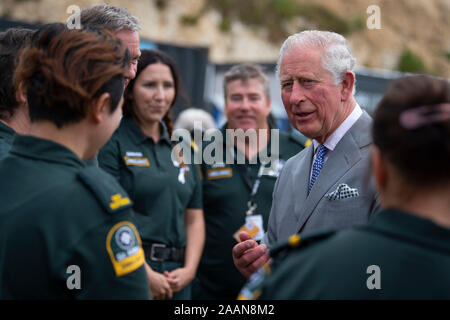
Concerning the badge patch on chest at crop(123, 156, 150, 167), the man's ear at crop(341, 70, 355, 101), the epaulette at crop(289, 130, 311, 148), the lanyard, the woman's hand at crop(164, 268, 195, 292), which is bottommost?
the woman's hand at crop(164, 268, 195, 292)

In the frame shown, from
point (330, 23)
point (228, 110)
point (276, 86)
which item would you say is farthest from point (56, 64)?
point (330, 23)

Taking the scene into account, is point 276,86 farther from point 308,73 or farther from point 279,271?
point 279,271

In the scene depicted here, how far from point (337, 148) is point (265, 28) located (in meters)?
23.1

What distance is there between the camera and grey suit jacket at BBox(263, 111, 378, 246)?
2061 mm

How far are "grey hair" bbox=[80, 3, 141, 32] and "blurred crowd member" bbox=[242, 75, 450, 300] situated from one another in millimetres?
1625

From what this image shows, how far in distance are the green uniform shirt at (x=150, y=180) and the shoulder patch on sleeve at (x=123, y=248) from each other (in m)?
1.63

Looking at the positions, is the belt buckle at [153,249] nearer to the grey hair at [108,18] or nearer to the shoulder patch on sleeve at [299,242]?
the grey hair at [108,18]

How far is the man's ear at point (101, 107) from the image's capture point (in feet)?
5.01

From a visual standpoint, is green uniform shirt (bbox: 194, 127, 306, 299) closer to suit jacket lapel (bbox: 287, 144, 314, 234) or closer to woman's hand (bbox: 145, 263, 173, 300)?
woman's hand (bbox: 145, 263, 173, 300)

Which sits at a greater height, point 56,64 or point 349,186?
point 56,64

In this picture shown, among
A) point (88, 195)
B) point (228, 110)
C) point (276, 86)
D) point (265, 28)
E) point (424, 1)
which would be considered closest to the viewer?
point (88, 195)

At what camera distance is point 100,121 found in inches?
61.7

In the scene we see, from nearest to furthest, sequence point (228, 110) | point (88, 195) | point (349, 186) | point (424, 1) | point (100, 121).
A: point (88, 195), point (100, 121), point (349, 186), point (228, 110), point (424, 1)

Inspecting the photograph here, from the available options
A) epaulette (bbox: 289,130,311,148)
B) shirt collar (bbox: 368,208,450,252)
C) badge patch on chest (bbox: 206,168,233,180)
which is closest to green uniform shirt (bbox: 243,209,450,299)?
shirt collar (bbox: 368,208,450,252)
